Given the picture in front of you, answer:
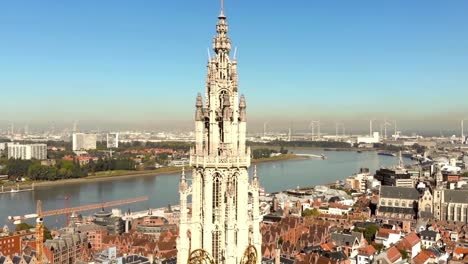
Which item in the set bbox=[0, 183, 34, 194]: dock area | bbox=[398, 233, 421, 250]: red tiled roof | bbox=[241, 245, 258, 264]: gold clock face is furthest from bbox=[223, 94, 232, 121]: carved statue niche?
bbox=[0, 183, 34, 194]: dock area

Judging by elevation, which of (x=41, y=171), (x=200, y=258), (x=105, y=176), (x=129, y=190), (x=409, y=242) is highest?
(x=200, y=258)

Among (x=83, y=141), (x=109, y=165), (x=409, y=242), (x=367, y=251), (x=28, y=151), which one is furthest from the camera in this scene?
(x=83, y=141)

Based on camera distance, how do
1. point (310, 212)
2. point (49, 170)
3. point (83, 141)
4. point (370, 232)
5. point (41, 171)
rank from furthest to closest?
point (83, 141), point (49, 170), point (41, 171), point (310, 212), point (370, 232)

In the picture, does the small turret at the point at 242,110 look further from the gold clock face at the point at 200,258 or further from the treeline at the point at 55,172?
the treeline at the point at 55,172

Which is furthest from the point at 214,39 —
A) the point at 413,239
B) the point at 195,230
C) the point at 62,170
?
the point at 62,170

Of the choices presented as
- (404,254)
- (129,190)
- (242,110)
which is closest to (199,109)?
(242,110)

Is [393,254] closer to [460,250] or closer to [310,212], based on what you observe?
[460,250]

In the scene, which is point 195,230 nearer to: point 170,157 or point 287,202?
point 287,202

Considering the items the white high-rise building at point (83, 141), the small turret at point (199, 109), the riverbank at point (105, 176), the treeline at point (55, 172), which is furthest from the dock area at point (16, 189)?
the white high-rise building at point (83, 141)
